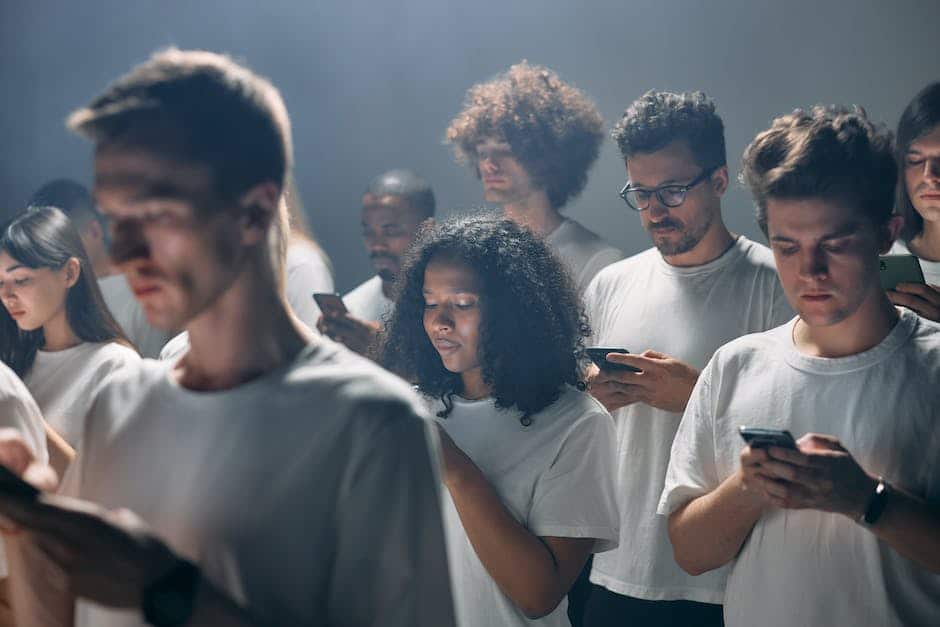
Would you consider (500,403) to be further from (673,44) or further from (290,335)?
(673,44)

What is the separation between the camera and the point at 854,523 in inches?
63.3

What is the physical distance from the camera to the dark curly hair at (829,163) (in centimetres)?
171

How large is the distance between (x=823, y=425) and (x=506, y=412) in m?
0.55

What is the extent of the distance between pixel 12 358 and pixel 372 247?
3.95 ft

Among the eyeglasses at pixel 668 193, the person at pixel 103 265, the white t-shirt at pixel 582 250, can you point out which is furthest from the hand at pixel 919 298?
the person at pixel 103 265

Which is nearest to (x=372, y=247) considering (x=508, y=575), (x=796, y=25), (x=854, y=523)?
(x=796, y=25)

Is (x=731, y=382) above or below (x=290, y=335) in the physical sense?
below

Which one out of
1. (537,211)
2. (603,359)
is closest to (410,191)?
(537,211)

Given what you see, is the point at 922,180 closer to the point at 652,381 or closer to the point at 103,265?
the point at 652,381

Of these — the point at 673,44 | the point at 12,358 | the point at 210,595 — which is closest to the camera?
the point at 210,595

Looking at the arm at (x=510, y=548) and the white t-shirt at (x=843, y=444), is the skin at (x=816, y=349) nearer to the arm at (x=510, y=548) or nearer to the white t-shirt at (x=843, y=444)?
the white t-shirt at (x=843, y=444)

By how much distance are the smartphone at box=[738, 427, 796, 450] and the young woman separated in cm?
141

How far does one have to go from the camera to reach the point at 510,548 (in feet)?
5.90

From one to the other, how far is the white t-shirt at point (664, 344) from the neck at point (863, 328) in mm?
542
